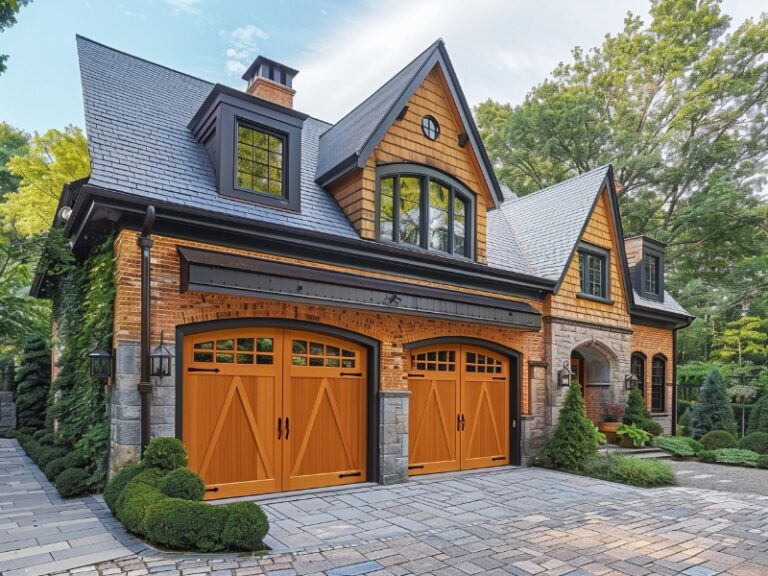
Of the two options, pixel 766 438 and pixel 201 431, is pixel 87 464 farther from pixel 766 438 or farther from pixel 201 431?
pixel 766 438

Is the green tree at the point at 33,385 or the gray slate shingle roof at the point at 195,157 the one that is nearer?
the gray slate shingle roof at the point at 195,157

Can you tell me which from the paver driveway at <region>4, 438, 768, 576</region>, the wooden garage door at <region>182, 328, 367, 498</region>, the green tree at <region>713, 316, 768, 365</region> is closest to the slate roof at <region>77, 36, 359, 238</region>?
the wooden garage door at <region>182, 328, 367, 498</region>

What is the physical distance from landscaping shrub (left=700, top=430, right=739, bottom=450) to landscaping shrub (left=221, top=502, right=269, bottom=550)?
554 inches

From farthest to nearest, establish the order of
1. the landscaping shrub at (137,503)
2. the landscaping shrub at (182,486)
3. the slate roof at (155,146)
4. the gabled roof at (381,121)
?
the gabled roof at (381,121) → the slate roof at (155,146) → the landscaping shrub at (182,486) → the landscaping shrub at (137,503)

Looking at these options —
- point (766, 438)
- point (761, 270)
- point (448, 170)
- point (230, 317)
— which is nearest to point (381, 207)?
point (448, 170)

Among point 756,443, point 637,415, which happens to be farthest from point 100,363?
point 756,443

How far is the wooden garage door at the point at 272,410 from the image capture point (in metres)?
7.56

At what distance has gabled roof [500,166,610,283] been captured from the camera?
41.9 feet

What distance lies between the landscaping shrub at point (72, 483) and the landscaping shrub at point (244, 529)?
331 centimetres

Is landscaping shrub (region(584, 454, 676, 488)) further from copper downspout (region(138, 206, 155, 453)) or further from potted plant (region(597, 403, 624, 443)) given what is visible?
copper downspout (region(138, 206, 155, 453))

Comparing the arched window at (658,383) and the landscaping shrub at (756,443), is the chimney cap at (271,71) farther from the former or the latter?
the landscaping shrub at (756,443)

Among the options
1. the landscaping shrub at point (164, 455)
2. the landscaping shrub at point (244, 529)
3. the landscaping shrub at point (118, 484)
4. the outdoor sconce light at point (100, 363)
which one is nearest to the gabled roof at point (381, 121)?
the outdoor sconce light at point (100, 363)

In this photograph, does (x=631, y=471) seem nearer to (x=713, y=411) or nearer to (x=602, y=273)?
(x=602, y=273)

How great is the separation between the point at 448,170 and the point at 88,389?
7.66 meters
